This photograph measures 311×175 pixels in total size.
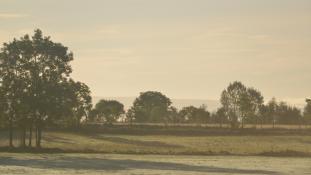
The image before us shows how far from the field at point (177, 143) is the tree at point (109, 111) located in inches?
2796

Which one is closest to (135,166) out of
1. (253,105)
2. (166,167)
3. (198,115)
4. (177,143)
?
(166,167)

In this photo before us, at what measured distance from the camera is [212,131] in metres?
118

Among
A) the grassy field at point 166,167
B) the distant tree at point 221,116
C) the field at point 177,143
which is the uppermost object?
the distant tree at point 221,116

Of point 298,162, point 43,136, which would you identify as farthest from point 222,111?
point 298,162

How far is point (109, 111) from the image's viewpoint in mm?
190750

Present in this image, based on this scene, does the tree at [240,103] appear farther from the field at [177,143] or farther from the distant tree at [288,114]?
the field at [177,143]

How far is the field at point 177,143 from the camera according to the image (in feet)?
211

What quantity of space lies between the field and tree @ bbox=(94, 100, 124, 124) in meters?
71.0

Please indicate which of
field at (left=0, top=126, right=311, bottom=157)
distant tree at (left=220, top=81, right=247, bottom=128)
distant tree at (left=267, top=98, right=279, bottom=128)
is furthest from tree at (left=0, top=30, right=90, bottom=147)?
distant tree at (left=267, top=98, right=279, bottom=128)

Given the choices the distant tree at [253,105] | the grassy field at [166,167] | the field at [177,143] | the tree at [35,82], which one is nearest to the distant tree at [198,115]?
the distant tree at [253,105]

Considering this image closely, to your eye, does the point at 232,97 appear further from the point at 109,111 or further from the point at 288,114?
the point at 109,111

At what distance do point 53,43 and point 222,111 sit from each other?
10932cm

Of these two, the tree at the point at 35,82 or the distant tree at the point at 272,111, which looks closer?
the tree at the point at 35,82

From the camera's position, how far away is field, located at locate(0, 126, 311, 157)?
64188 mm
